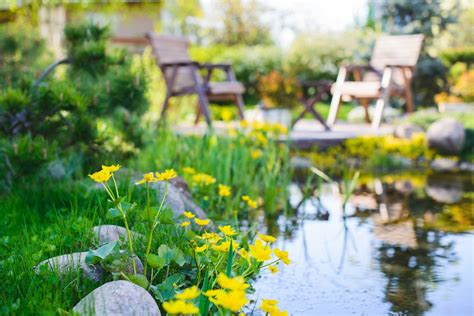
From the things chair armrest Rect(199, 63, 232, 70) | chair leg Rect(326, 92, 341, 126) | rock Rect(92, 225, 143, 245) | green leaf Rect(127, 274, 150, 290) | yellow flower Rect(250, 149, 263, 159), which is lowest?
chair leg Rect(326, 92, 341, 126)

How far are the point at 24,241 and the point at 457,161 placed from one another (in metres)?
4.87

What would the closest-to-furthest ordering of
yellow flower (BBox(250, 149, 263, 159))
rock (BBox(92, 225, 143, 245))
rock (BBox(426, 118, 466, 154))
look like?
1. rock (BBox(92, 225, 143, 245))
2. yellow flower (BBox(250, 149, 263, 159))
3. rock (BBox(426, 118, 466, 154))

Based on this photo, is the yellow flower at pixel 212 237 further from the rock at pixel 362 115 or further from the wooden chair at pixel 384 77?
the rock at pixel 362 115

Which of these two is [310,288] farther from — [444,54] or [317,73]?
[444,54]

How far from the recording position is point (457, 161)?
6145 mm

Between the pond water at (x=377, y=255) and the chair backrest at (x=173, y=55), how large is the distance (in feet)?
8.39

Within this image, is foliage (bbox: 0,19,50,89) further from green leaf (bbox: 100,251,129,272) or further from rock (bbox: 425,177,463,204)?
rock (bbox: 425,177,463,204)

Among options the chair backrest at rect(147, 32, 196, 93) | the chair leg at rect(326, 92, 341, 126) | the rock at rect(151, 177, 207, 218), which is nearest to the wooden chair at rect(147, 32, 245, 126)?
the chair backrest at rect(147, 32, 196, 93)

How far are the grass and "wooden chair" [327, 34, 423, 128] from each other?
9.86 ft

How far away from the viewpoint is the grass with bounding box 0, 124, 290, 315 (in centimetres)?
170

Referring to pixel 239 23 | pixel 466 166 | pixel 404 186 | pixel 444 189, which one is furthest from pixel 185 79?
pixel 239 23

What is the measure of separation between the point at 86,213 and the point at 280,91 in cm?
451

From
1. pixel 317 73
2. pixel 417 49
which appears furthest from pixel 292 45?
pixel 417 49

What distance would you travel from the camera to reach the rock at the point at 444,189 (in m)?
4.38
